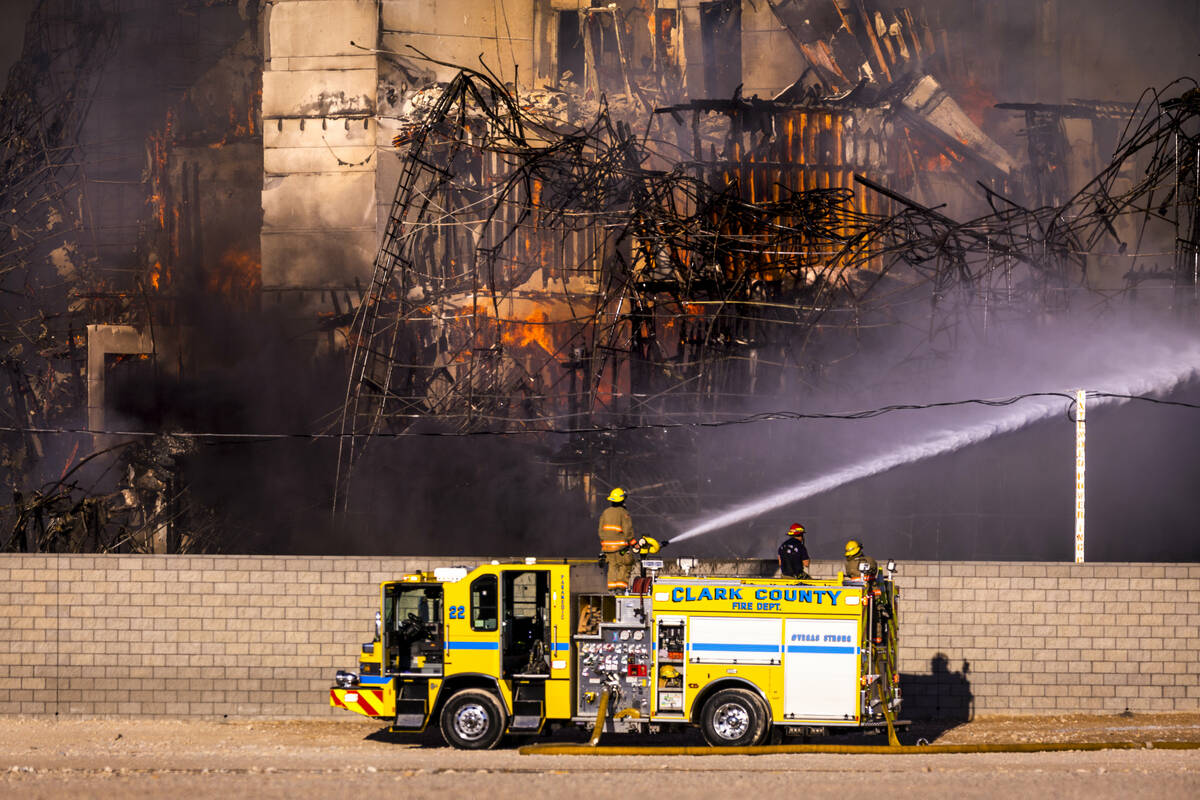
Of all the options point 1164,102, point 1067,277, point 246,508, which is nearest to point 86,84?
point 246,508

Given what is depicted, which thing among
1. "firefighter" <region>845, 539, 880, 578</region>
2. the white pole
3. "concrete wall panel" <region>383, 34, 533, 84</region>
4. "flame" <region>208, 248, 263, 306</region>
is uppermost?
"concrete wall panel" <region>383, 34, 533, 84</region>

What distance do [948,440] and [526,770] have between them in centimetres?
1520

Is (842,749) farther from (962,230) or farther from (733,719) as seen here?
(962,230)

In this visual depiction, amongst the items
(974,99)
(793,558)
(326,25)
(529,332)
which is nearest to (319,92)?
(326,25)

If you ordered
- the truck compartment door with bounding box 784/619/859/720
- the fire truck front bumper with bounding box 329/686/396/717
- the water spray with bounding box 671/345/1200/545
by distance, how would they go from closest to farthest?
the truck compartment door with bounding box 784/619/859/720, the fire truck front bumper with bounding box 329/686/396/717, the water spray with bounding box 671/345/1200/545

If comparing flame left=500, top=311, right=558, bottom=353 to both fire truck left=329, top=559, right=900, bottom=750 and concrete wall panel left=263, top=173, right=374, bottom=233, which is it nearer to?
concrete wall panel left=263, top=173, right=374, bottom=233

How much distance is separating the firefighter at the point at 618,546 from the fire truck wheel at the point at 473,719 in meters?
1.84

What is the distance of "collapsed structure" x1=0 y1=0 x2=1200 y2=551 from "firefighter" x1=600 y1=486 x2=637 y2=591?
10589 mm

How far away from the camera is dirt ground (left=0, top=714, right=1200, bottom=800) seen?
11.9 m

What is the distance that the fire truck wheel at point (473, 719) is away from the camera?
48.3 feet

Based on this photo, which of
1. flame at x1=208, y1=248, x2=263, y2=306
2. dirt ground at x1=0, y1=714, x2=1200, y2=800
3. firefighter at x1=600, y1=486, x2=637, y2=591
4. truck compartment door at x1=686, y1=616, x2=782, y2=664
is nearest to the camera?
dirt ground at x1=0, y1=714, x2=1200, y2=800

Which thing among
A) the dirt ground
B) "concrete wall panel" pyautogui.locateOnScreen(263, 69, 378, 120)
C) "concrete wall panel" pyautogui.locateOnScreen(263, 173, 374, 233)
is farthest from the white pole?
"concrete wall panel" pyautogui.locateOnScreen(263, 69, 378, 120)

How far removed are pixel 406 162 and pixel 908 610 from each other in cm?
1423

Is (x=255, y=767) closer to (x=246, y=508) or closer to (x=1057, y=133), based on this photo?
(x=246, y=508)
